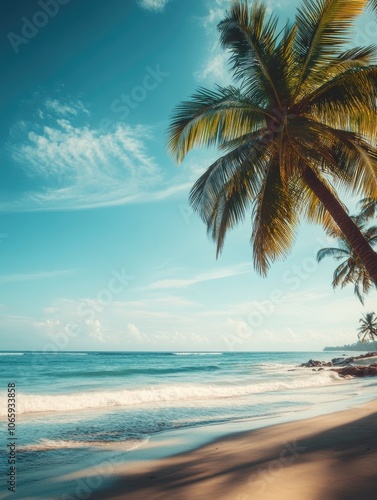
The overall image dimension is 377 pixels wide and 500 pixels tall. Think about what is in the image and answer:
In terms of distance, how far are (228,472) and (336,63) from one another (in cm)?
770

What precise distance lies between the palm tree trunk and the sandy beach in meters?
2.66

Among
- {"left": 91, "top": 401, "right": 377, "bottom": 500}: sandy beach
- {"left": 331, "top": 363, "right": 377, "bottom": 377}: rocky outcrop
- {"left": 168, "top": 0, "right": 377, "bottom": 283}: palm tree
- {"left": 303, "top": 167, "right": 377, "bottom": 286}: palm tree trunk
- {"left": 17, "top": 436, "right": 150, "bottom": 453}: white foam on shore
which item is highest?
{"left": 168, "top": 0, "right": 377, "bottom": 283}: palm tree

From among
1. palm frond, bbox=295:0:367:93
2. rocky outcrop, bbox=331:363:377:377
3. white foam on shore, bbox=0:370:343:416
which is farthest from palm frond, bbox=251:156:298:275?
rocky outcrop, bbox=331:363:377:377

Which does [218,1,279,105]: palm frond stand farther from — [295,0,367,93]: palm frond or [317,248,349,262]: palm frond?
[317,248,349,262]: palm frond

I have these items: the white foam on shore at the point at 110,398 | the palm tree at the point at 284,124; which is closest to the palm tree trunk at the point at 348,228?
the palm tree at the point at 284,124

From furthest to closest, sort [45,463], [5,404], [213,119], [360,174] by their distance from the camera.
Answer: [5,404] < [213,119] < [360,174] < [45,463]

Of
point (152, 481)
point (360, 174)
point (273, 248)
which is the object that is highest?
point (360, 174)

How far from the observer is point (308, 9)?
668cm

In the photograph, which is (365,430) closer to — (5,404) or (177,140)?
(177,140)

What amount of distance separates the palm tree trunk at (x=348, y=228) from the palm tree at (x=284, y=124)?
17 mm

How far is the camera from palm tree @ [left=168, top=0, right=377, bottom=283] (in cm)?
640

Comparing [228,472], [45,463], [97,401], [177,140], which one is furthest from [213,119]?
[97,401]

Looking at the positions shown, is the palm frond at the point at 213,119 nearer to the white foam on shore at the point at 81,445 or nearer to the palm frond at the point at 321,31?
the palm frond at the point at 321,31

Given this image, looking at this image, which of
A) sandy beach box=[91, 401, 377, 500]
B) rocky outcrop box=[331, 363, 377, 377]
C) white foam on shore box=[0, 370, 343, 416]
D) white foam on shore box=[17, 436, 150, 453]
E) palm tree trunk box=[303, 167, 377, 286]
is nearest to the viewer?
sandy beach box=[91, 401, 377, 500]
